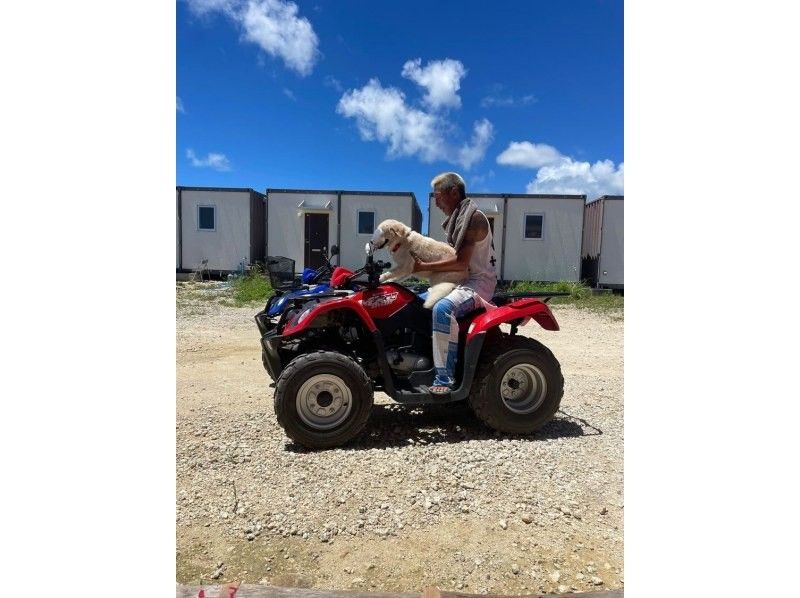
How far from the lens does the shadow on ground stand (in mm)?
2648

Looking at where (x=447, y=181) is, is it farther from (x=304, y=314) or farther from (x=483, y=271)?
(x=304, y=314)

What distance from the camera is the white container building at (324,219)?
41.4ft

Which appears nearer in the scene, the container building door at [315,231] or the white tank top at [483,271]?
the white tank top at [483,271]

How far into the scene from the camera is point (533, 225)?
12.8m

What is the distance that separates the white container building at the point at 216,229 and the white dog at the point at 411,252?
11258mm

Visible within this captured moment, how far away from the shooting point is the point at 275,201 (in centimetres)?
1281

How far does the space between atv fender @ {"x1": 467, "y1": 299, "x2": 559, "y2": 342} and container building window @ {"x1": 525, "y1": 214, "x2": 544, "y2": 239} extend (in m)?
10.6

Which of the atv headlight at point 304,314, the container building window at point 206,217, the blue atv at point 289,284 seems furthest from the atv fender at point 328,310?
the container building window at point 206,217

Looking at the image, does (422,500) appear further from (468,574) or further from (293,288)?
(293,288)

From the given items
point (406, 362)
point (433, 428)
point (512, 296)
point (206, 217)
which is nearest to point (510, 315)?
point (512, 296)

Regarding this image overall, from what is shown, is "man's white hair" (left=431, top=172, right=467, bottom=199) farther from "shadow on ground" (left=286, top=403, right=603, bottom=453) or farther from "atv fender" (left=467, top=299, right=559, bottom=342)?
"shadow on ground" (left=286, top=403, right=603, bottom=453)

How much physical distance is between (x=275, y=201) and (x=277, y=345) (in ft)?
35.9

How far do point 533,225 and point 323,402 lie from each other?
11.4m

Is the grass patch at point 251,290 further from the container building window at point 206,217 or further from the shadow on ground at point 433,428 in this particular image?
the container building window at point 206,217
